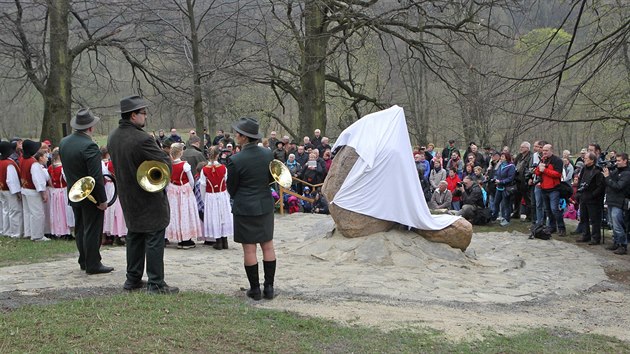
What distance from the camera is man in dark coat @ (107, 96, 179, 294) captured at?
711 centimetres

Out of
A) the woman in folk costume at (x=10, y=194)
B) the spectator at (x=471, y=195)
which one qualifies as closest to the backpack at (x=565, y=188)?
the spectator at (x=471, y=195)

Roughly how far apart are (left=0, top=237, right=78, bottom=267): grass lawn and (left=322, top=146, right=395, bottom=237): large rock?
4421 millimetres

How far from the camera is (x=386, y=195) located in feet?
35.0

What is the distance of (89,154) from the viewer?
8258 millimetres

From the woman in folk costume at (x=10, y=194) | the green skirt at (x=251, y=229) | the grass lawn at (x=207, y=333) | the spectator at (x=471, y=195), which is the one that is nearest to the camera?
the grass lawn at (x=207, y=333)

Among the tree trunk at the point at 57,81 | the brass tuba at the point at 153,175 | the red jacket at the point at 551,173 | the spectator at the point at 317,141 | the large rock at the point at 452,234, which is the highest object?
the tree trunk at the point at 57,81

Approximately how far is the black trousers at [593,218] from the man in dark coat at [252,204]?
8692mm

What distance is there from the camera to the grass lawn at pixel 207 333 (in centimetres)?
532

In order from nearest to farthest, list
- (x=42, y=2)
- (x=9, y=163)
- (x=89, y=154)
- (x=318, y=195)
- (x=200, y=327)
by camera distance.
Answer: (x=200, y=327)
(x=89, y=154)
(x=9, y=163)
(x=318, y=195)
(x=42, y=2)

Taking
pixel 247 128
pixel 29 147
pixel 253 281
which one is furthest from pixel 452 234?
pixel 29 147

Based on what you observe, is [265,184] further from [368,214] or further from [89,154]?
[368,214]

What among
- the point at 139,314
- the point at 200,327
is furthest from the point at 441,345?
the point at 139,314

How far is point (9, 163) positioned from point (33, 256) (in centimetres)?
341

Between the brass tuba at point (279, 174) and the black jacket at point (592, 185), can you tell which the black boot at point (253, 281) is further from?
the black jacket at point (592, 185)
